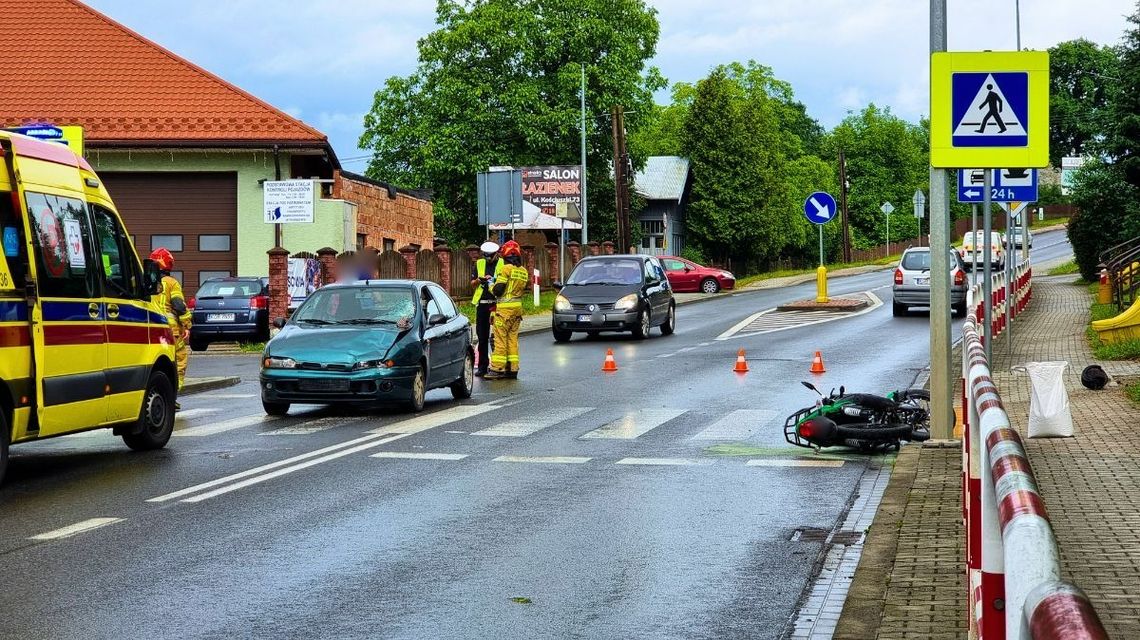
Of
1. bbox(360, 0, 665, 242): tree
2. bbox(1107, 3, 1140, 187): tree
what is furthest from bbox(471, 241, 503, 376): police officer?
bbox(360, 0, 665, 242): tree

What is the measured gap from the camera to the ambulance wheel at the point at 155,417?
43.5 ft

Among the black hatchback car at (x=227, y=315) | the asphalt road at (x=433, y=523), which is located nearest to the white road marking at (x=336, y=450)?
the asphalt road at (x=433, y=523)

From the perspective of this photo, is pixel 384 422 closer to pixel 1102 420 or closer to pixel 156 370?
pixel 156 370

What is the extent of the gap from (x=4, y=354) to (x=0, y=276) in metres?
0.54

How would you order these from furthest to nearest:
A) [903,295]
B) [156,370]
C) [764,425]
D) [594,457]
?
[903,295]
[764,425]
[156,370]
[594,457]

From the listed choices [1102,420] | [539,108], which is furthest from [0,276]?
[539,108]

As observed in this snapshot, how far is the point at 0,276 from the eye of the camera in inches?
422

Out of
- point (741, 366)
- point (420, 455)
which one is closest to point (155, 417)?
point (420, 455)

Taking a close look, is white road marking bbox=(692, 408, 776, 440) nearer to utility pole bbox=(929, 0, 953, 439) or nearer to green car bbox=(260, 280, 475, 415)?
utility pole bbox=(929, 0, 953, 439)

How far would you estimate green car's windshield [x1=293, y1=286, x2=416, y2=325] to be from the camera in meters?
17.3

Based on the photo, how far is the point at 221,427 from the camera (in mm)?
15609

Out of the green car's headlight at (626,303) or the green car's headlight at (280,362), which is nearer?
the green car's headlight at (280,362)

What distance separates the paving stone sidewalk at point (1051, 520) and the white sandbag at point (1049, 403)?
0.49 ft

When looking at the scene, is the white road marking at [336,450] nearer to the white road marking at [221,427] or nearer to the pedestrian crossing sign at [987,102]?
the white road marking at [221,427]
